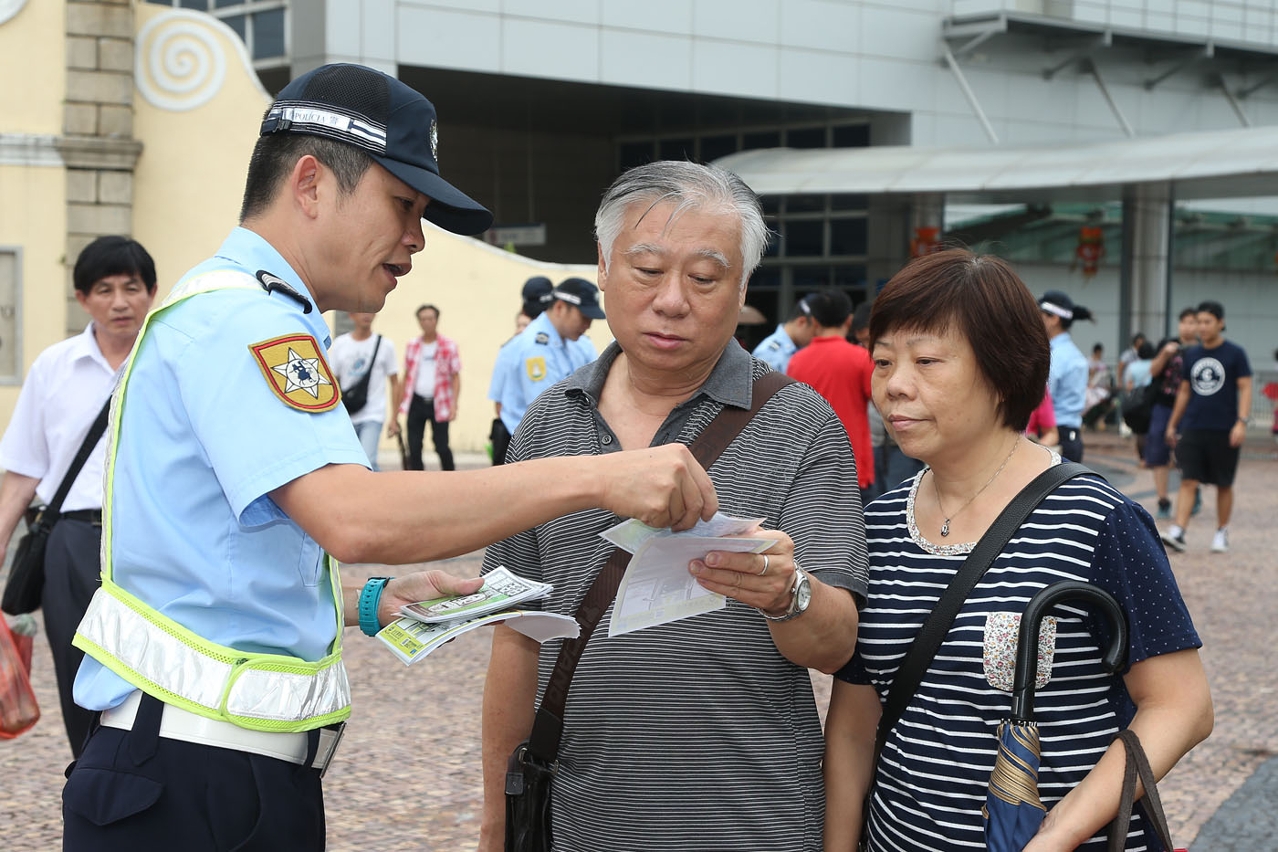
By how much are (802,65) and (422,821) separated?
23.8 m

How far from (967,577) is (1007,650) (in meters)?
0.14

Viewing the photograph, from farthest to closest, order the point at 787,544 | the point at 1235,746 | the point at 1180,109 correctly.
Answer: the point at 1180,109, the point at 1235,746, the point at 787,544

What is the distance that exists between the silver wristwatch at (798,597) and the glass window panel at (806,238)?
28.4 metres

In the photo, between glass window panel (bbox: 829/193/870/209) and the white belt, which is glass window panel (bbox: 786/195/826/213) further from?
the white belt

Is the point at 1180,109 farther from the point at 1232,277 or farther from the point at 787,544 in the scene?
the point at 787,544

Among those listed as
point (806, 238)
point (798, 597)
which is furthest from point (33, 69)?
point (806, 238)

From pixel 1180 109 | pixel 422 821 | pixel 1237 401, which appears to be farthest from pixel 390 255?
pixel 1180 109

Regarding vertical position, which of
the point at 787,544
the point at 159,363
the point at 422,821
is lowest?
the point at 422,821

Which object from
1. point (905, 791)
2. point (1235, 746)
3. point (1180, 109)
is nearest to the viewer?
A: point (905, 791)

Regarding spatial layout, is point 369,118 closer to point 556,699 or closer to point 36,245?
point 556,699

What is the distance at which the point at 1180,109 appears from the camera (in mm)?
31344

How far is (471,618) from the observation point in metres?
2.20

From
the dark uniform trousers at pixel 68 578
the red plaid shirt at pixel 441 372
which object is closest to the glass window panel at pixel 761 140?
the red plaid shirt at pixel 441 372

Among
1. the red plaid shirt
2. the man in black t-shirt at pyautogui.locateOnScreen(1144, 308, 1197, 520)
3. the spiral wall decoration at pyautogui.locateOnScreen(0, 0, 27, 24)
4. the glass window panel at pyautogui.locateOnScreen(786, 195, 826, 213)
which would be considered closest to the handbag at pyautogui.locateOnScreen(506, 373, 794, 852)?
the red plaid shirt
